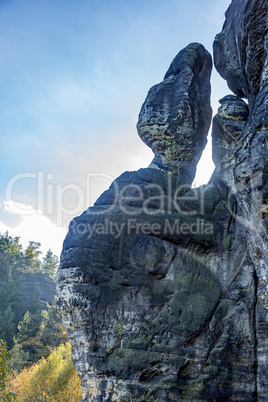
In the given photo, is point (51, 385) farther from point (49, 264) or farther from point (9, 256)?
point (49, 264)

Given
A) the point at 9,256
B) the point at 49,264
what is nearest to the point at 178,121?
the point at 9,256

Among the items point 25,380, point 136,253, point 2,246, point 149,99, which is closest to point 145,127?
point 149,99

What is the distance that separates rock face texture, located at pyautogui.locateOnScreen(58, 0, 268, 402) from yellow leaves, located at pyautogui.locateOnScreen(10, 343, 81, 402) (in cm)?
1186

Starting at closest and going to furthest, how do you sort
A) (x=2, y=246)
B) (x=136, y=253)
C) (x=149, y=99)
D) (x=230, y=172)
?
1. (x=136, y=253)
2. (x=230, y=172)
3. (x=149, y=99)
4. (x=2, y=246)

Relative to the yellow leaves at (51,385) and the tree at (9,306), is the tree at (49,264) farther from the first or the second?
the yellow leaves at (51,385)

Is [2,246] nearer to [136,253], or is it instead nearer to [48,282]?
[48,282]

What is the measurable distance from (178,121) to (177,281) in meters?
7.90

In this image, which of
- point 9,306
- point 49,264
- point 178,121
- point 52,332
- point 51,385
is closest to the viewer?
point 178,121

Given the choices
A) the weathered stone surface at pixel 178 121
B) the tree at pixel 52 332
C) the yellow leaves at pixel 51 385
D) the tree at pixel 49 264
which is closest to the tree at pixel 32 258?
the tree at pixel 49 264

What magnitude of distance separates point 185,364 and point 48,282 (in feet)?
122

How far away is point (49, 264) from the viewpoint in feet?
180

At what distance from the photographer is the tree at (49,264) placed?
5381 centimetres

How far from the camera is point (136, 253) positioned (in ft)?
43.2

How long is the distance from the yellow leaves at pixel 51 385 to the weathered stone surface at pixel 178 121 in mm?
16005
